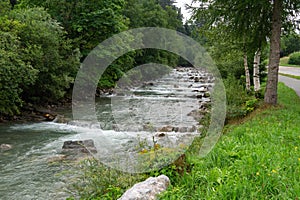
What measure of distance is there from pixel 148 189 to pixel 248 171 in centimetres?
150

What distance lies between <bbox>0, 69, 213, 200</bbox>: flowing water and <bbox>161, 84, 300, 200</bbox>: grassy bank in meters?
0.78

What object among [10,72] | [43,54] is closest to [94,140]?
[10,72]

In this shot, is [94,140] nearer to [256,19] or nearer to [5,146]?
[5,146]

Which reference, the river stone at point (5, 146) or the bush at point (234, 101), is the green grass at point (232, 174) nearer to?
the bush at point (234, 101)

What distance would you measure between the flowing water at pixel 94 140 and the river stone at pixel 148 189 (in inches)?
28.8

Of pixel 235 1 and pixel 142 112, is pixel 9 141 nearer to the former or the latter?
pixel 142 112

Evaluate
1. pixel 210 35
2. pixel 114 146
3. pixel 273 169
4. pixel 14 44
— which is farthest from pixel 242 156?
pixel 14 44

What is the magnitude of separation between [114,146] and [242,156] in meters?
5.17

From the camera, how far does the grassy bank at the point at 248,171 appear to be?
3.97 meters

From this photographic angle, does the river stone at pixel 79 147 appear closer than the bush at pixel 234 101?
Yes

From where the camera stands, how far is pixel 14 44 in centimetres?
1357

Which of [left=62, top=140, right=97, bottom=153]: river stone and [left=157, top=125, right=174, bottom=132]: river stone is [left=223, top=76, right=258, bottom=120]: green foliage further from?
[left=62, top=140, right=97, bottom=153]: river stone

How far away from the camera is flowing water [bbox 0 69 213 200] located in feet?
21.3

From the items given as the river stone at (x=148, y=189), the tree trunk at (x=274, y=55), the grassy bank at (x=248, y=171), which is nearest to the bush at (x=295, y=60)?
the tree trunk at (x=274, y=55)
